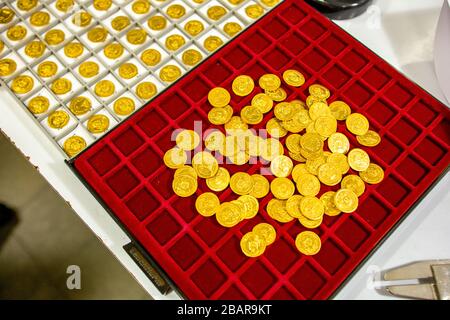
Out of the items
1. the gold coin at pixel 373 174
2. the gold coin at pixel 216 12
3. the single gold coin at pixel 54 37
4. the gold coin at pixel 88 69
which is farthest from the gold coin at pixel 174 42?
the gold coin at pixel 373 174

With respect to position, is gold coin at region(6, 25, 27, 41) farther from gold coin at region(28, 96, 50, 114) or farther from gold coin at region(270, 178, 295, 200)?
gold coin at region(270, 178, 295, 200)

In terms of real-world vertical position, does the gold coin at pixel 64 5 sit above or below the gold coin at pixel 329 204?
above

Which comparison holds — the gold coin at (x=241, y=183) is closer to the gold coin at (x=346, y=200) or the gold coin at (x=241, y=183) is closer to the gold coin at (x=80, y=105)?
the gold coin at (x=346, y=200)

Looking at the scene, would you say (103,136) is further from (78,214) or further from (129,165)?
(78,214)

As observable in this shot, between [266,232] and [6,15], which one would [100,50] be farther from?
[266,232]

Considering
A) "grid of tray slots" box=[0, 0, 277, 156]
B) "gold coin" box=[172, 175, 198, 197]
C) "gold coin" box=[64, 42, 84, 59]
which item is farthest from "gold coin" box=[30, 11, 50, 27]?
"gold coin" box=[172, 175, 198, 197]

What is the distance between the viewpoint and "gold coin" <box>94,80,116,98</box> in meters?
1.14

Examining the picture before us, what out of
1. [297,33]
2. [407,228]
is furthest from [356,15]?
[407,228]

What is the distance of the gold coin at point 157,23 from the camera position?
48.5 inches

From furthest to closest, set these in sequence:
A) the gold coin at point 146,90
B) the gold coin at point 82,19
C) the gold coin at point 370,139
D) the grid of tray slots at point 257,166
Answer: the gold coin at point 82,19, the gold coin at point 146,90, the gold coin at point 370,139, the grid of tray slots at point 257,166

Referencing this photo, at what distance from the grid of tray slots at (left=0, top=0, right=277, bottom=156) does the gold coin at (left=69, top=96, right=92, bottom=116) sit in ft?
0.04

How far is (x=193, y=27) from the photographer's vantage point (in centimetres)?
123

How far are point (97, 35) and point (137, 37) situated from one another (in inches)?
5.0

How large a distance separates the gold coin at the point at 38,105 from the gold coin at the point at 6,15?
1.05 feet
